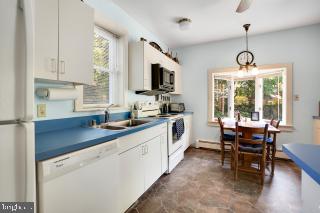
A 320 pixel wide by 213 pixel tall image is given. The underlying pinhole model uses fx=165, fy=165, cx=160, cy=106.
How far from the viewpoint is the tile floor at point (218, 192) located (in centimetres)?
189

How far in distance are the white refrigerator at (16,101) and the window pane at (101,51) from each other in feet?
5.13

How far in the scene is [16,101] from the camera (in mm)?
721

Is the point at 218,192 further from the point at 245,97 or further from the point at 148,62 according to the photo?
the point at 245,97

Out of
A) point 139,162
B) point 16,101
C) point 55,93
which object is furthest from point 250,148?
point 16,101

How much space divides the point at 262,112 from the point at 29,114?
431 centimetres

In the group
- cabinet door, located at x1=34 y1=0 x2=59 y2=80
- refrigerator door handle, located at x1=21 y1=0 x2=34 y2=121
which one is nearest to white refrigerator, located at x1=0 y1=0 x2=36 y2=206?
refrigerator door handle, located at x1=21 y1=0 x2=34 y2=121

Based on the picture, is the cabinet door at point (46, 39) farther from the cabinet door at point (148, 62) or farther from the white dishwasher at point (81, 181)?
the cabinet door at point (148, 62)

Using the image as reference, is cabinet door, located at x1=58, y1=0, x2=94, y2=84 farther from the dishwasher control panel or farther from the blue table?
the blue table

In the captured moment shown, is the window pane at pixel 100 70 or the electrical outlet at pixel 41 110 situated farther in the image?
the window pane at pixel 100 70

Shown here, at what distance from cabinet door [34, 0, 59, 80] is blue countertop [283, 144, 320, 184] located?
1726mm

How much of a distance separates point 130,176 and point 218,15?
111 inches

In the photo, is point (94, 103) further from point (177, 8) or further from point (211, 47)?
point (211, 47)

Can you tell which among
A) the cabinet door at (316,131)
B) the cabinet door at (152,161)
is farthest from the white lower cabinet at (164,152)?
the cabinet door at (316,131)

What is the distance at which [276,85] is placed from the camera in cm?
369
